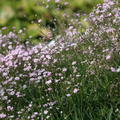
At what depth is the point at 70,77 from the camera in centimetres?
420

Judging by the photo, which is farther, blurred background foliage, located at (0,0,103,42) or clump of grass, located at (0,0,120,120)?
blurred background foliage, located at (0,0,103,42)

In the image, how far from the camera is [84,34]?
5172 mm

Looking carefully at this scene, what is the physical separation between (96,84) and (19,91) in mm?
955

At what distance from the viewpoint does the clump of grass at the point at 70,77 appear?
152 inches

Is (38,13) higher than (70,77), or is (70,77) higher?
(70,77)

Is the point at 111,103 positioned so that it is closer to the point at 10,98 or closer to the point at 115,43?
the point at 115,43

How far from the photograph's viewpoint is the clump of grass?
3873 mm

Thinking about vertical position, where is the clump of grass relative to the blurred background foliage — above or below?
above

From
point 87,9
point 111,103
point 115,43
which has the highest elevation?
point 115,43

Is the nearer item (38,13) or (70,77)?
(70,77)

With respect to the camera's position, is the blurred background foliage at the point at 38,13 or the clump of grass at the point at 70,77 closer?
the clump of grass at the point at 70,77

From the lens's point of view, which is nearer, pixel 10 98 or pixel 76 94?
pixel 76 94

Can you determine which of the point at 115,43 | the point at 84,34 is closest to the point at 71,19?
the point at 84,34

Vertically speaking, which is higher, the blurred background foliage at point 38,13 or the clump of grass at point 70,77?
the clump of grass at point 70,77
